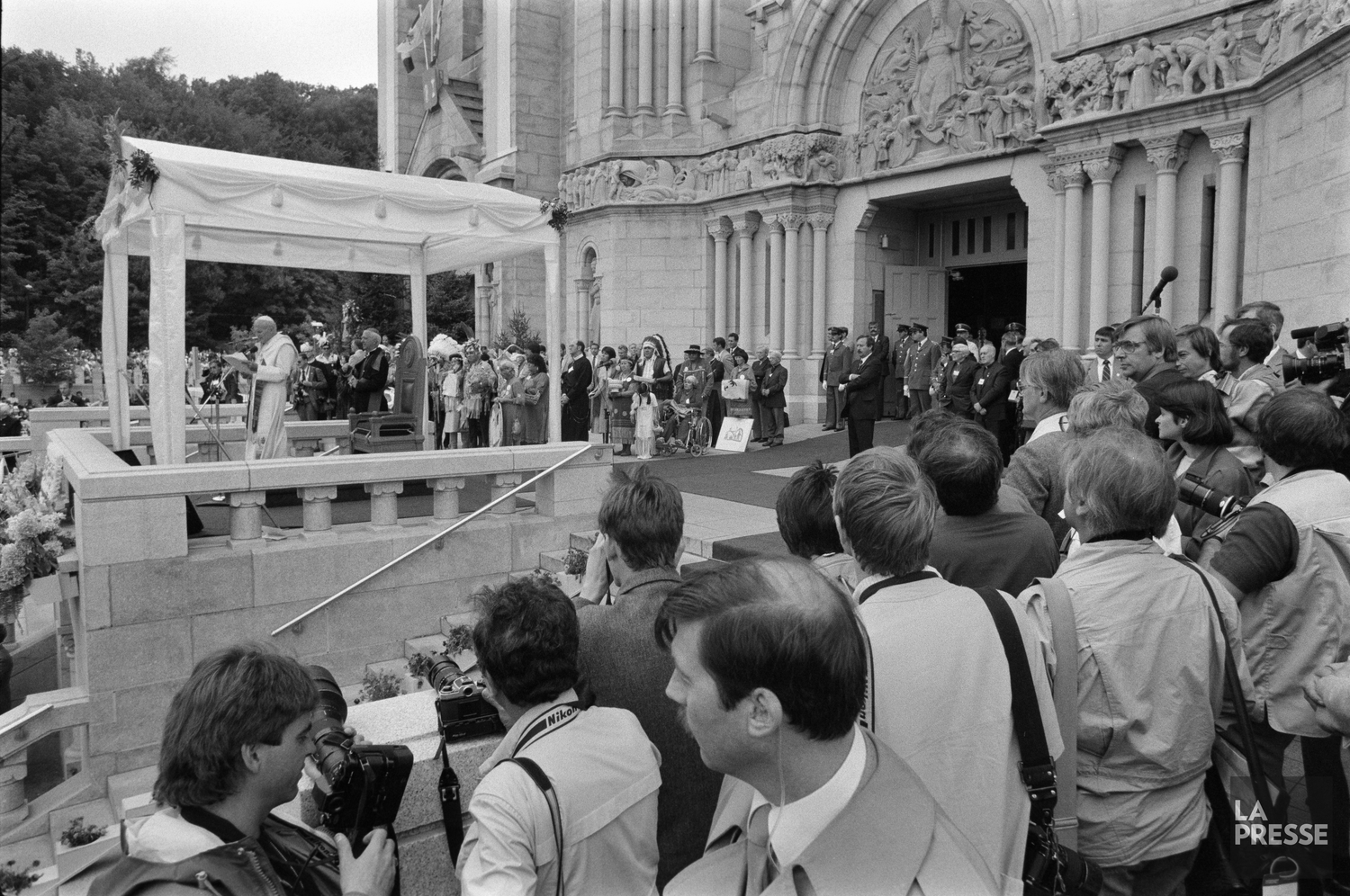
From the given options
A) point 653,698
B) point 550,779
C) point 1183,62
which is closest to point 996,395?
point 1183,62

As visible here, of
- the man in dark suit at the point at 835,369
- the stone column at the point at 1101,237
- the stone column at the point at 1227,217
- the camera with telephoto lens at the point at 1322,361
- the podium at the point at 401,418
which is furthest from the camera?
the man in dark suit at the point at 835,369

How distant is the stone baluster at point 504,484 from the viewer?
316 inches

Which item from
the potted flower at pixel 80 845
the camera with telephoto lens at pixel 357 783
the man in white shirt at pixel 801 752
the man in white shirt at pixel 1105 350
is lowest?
the potted flower at pixel 80 845

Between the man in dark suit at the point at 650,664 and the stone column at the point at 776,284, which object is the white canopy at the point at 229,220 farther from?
the stone column at the point at 776,284

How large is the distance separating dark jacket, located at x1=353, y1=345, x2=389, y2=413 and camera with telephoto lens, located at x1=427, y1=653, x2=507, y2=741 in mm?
10270

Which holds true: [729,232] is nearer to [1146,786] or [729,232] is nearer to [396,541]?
[396,541]

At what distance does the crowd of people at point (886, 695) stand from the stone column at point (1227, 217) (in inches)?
473

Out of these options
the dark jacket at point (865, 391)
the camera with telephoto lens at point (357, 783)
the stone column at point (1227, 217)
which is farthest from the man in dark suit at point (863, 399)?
the camera with telephoto lens at point (357, 783)

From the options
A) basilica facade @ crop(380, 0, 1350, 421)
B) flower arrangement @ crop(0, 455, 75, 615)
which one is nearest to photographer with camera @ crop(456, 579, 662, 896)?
flower arrangement @ crop(0, 455, 75, 615)

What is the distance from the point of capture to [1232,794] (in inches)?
101

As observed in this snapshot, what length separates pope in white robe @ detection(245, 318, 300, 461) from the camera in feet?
32.5

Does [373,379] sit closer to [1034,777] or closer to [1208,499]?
[1208,499]

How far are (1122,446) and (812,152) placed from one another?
1859cm

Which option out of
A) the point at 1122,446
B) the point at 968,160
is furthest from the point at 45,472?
the point at 968,160
